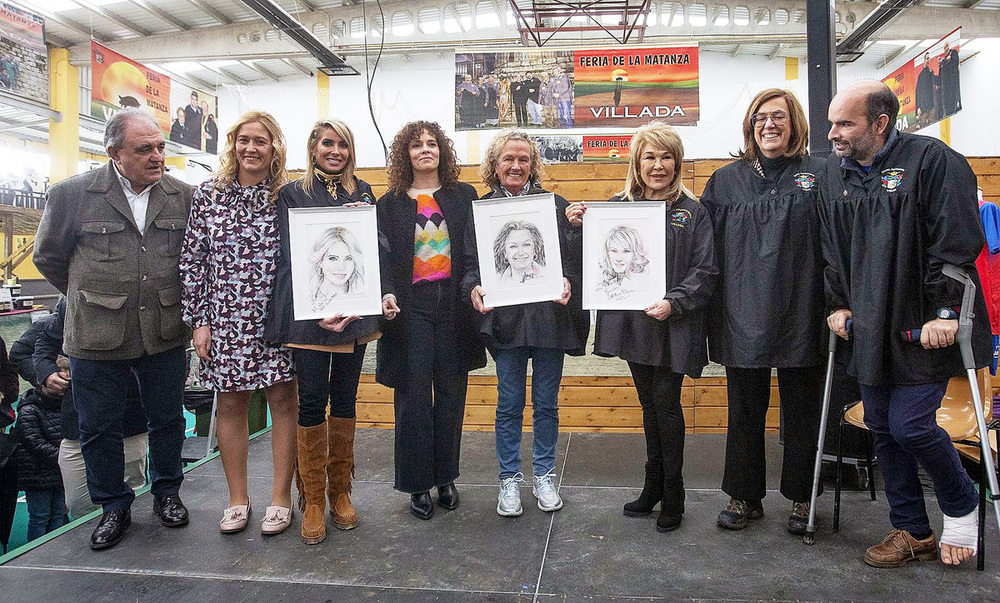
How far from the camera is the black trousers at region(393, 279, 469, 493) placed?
2.49 meters

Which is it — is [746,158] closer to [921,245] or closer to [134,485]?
[921,245]

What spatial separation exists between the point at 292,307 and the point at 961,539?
237 centimetres

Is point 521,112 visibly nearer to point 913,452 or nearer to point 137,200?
point 137,200

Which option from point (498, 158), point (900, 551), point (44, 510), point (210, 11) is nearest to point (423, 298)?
point (498, 158)

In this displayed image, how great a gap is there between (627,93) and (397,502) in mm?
4044

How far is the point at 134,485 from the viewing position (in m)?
3.23

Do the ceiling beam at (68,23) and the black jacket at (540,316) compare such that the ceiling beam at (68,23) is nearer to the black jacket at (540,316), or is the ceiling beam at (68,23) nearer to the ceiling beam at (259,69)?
the ceiling beam at (259,69)

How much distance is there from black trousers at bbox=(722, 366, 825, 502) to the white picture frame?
45 centimetres

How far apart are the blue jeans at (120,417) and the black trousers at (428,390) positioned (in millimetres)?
921

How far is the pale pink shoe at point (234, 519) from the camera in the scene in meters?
2.41

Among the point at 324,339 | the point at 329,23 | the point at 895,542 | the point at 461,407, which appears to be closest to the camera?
the point at 895,542

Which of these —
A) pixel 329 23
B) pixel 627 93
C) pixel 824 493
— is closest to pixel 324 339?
pixel 824 493

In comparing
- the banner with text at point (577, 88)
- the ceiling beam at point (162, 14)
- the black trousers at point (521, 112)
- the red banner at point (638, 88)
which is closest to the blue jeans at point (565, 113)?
the banner with text at point (577, 88)

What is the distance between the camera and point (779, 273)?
2.16m
